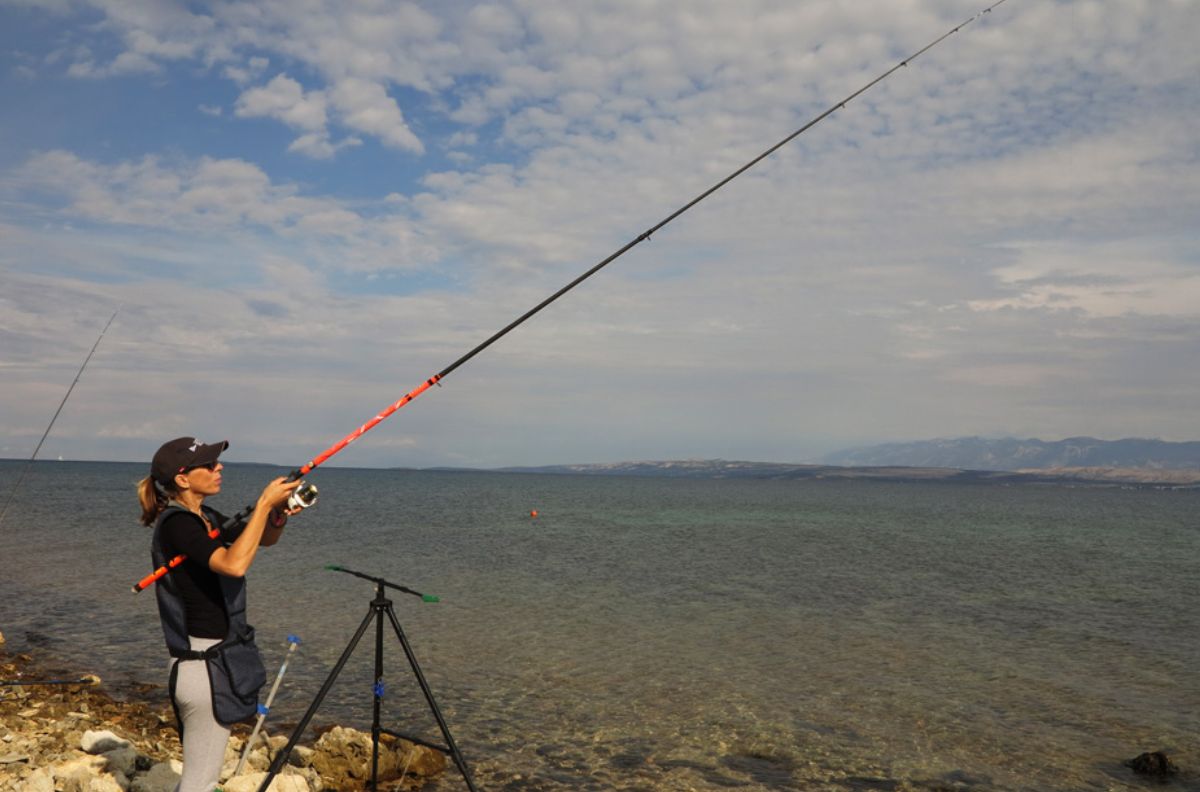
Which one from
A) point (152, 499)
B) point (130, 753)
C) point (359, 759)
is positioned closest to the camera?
point (152, 499)

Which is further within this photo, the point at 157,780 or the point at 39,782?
the point at 157,780

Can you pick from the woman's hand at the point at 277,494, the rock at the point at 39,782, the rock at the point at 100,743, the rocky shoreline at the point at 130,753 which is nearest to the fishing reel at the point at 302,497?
the woman's hand at the point at 277,494

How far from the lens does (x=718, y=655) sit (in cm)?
1466

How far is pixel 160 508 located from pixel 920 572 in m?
29.1

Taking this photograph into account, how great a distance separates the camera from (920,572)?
95.6 ft

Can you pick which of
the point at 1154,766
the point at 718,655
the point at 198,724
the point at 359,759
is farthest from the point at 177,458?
the point at 718,655

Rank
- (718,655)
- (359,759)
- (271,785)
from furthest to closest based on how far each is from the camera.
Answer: (718,655) → (359,759) → (271,785)

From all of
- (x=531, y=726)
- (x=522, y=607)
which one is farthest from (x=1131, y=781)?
(x=522, y=607)

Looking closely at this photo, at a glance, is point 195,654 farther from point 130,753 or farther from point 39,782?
point 130,753

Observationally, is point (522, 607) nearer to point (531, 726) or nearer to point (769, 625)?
point (769, 625)

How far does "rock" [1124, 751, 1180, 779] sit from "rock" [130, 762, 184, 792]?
9997 mm

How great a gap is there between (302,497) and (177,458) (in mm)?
614

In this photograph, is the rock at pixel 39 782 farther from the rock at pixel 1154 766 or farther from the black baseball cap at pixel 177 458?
the rock at pixel 1154 766

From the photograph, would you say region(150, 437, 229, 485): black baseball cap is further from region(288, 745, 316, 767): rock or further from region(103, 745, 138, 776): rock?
region(288, 745, 316, 767): rock
